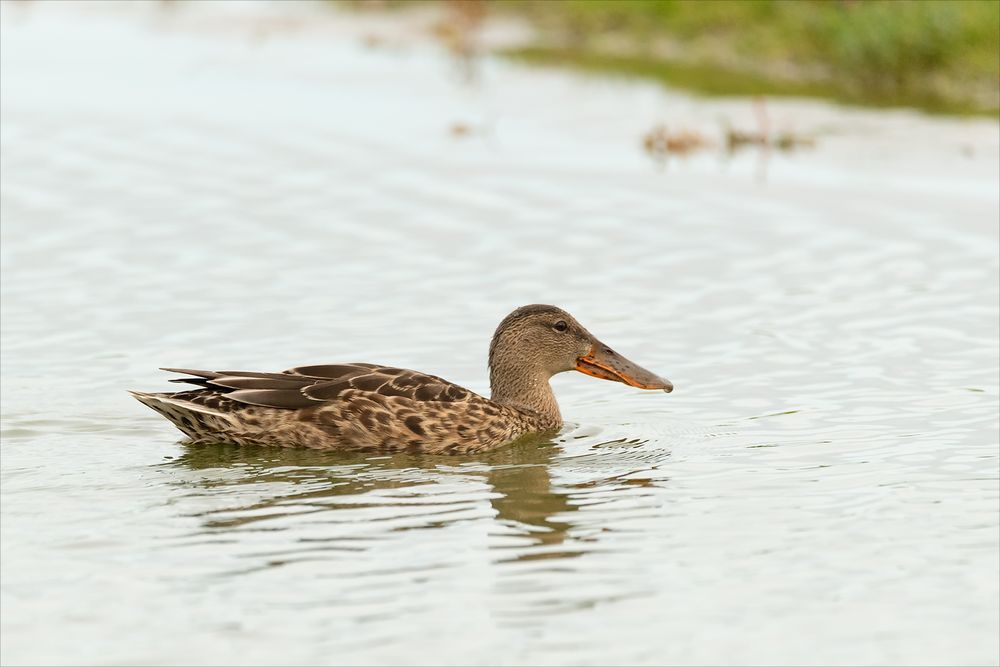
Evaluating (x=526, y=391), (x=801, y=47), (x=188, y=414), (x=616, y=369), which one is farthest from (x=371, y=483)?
(x=801, y=47)

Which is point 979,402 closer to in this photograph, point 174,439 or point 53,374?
point 174,439

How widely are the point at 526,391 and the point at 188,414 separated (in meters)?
2.09

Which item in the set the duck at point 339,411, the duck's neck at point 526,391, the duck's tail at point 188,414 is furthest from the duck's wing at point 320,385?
the duck's neck at point 526,391

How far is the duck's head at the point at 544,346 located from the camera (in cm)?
1086

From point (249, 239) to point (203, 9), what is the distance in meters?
20.9

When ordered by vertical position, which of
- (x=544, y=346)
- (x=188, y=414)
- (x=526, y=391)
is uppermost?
(x=544, y=346)

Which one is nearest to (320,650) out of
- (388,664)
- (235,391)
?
(388,664)

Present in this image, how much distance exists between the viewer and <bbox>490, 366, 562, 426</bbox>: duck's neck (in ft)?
35.2

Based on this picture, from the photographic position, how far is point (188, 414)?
32.5 feet

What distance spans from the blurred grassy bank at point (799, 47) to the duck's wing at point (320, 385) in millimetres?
13313

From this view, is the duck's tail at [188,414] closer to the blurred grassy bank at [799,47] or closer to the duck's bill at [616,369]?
the duck's bill at [616,369]

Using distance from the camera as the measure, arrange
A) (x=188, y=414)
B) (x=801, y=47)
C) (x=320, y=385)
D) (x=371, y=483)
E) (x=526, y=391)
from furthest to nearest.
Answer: (x=801, y=47), (x=526, y=391), (x=320, y=385), (x=188, y=414), (x=371, y=483)

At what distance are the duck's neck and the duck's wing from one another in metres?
0.60

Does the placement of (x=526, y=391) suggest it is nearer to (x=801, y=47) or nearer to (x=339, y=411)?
(x=339, y=411)
